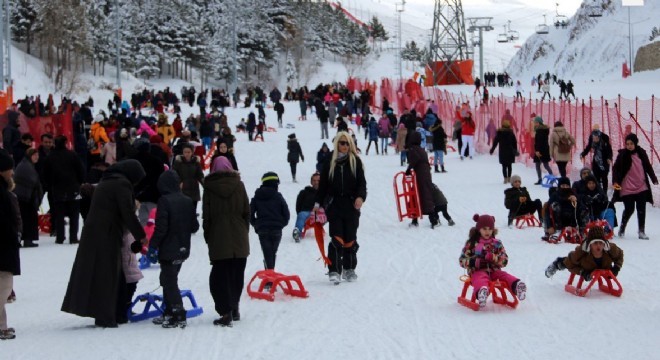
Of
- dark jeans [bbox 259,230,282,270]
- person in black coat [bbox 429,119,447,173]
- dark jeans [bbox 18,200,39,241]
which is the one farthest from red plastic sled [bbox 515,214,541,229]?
person in black coat [bbox 429,119,447,173]

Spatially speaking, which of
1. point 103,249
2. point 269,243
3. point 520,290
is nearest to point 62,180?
point 269,243

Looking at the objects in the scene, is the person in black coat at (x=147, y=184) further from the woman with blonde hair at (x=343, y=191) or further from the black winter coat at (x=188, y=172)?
the woman with blonde hair at (x=343, y=191)

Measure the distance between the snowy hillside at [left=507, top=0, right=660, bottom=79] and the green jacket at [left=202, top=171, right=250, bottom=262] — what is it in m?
78.4

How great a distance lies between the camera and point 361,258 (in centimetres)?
1330

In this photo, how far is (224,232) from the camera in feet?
28.3

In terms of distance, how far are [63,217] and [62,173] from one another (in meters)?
0.71

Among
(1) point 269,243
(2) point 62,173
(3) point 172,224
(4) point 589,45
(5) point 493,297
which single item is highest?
(4) point 589,45

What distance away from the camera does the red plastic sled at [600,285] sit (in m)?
9.98

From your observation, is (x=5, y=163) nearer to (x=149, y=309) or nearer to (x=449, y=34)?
(x=149, y=309)

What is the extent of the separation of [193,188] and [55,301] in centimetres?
486

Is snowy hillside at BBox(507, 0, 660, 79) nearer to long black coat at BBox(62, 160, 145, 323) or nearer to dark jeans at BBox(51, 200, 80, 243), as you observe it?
dark jeans at BBox(51, 200, 80, 243)

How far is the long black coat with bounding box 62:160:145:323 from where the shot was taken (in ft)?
27.7

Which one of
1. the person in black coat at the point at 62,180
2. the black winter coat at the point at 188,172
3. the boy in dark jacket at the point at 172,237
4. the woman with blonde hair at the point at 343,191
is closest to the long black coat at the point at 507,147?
the black winter coat at the point at 188,172

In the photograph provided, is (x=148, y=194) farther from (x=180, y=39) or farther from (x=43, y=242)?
(x=180, y=39)
